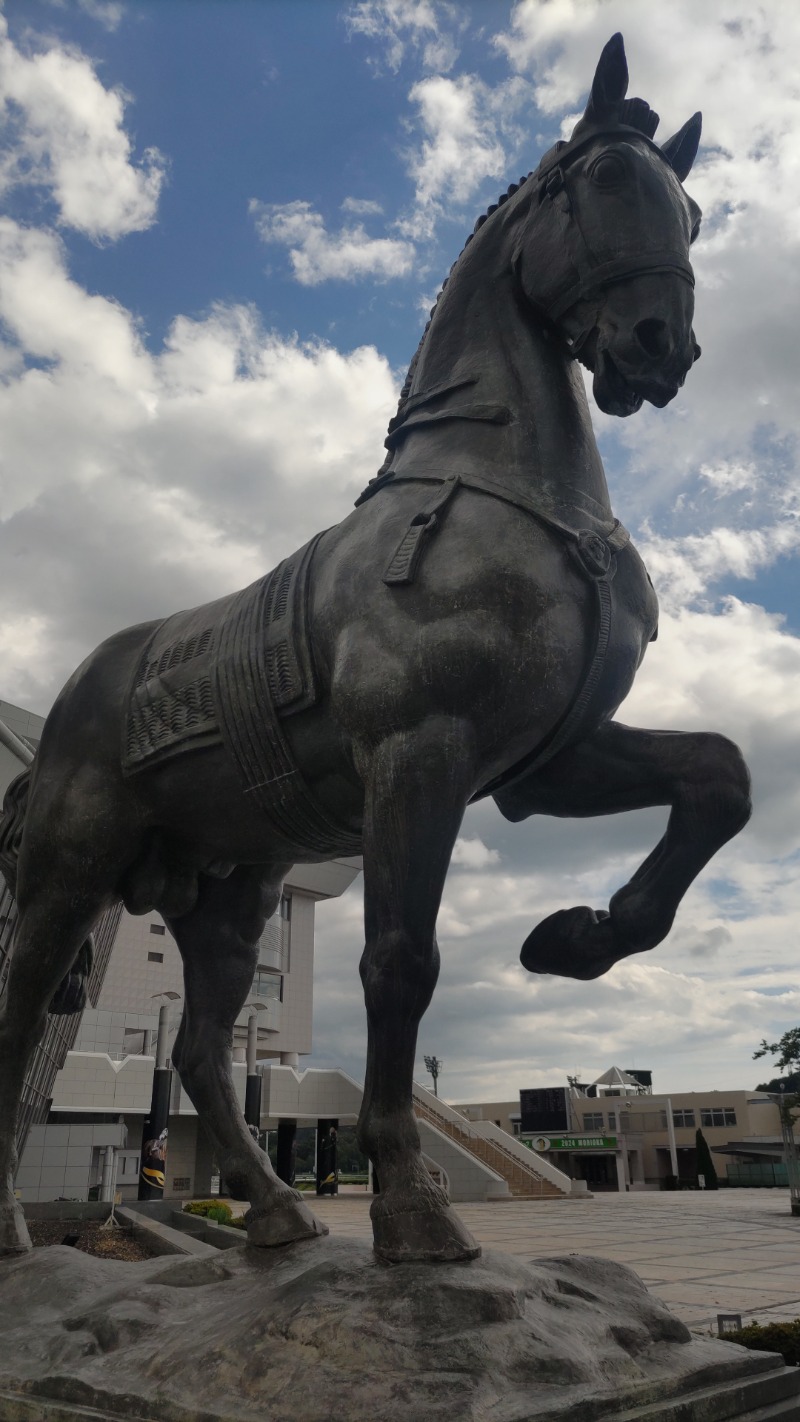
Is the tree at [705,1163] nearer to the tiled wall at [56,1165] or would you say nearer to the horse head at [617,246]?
the tiled wall at [56,1165]

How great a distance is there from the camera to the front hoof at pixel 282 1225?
11.0ft

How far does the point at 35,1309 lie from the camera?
316 centimetres

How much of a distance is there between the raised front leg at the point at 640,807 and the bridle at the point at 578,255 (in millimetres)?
1284

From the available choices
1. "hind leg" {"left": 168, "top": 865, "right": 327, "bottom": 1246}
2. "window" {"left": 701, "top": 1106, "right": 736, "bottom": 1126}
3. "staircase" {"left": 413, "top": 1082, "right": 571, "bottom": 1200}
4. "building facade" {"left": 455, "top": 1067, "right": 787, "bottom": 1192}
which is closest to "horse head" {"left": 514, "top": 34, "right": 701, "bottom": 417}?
"hind leg" {"left": 168, "top": 865, "right": 327, "bottom": 1246}

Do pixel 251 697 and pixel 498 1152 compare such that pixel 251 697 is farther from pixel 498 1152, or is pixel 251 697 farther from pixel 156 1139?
pixel 498 1152

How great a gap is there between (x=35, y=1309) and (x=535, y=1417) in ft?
6.23

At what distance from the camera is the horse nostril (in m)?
2.97

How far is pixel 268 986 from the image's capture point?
160 ft

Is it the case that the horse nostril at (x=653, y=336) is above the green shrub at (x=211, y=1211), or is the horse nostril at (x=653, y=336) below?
above

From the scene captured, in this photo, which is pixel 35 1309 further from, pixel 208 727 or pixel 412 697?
pixel 412 697

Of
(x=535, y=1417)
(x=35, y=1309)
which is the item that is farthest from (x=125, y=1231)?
(x=535, y=1417)

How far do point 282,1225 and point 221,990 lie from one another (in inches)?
37.3

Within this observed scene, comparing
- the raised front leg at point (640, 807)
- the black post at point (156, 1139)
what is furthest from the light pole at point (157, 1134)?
the raised front leg at point (640, 807)

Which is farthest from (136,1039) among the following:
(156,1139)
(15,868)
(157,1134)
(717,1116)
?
(15,868)
